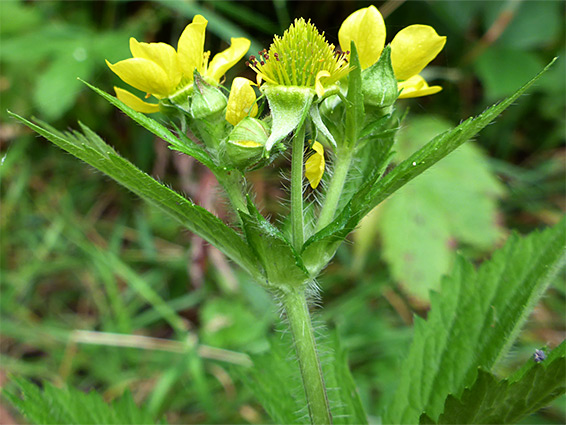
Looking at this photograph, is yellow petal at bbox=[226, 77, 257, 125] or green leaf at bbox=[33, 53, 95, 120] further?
→ green leaf at bbox=[33, 53, 95, 120]

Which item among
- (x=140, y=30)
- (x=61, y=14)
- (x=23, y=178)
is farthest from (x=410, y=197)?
(x=61, y=14)

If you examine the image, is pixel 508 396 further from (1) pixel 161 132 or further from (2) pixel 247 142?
(1) pixel 161 132

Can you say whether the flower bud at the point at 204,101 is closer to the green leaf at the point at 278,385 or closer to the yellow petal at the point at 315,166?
the yellow petal at the point at 315,166

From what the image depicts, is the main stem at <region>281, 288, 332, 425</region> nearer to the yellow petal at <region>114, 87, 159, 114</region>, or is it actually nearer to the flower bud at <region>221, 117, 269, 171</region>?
the flower bud at <region>221, 117, 269, 171</region>

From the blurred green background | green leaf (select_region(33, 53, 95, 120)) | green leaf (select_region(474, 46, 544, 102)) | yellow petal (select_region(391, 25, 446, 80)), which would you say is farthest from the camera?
green leaf (select_region(474, 46, 544, 102))

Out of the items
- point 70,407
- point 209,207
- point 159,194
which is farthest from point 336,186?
point 209,207

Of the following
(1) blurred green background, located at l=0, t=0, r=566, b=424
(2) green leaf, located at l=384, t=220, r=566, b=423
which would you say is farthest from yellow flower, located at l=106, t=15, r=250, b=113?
(1) blurred green background, located at l=0, t=0, r=566, b=424
